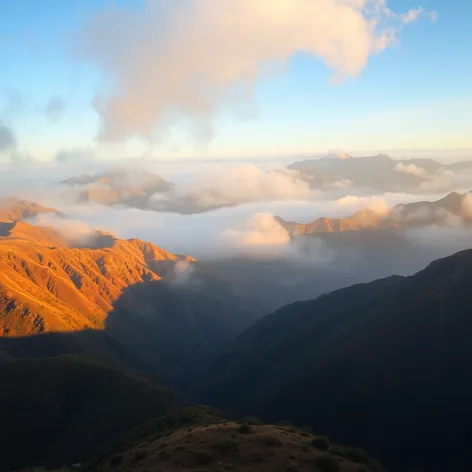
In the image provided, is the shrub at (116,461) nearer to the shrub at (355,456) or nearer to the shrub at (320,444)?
the shrub at (320,444)

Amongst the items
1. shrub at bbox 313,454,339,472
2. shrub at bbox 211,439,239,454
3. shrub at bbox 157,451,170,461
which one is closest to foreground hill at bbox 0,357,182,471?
shrub at bbox 157,451,170,461

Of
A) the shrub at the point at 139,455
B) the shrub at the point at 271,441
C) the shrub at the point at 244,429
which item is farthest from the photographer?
the shrub at the point at 244,429

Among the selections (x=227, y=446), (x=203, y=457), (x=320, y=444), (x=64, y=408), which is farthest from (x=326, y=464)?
(x=64, y=408)

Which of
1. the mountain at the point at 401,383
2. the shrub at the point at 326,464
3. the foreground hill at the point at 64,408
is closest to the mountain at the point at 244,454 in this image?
the shrub at the point at 326,464

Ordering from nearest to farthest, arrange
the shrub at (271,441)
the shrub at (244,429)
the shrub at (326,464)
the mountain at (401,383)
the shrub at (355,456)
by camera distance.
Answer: the shrub at (326,464), the shrub at (271,441), the shrub at (355,456), the shrub at (244,429), the mountain at (401,383)

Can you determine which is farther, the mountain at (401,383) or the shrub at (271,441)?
the mountain at (401,383)

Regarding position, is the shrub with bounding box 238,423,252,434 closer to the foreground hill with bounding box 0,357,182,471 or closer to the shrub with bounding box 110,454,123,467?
the shrub with bounding box 110,454,123,467
